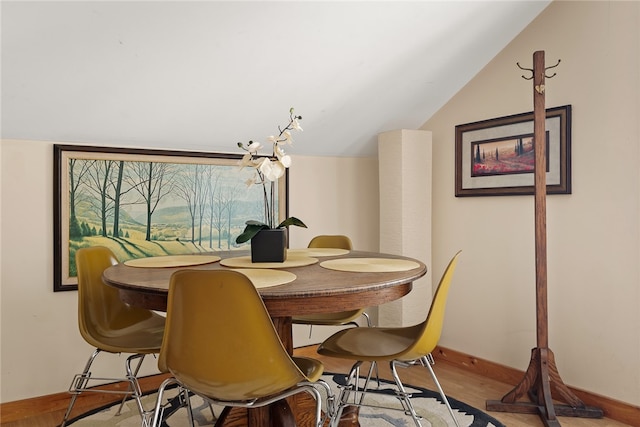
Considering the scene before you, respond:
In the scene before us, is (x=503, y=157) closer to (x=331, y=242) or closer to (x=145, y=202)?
(x=331, y=242)

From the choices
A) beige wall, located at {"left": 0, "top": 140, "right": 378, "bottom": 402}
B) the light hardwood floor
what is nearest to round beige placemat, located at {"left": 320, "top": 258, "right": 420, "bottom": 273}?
the light hardwood floor

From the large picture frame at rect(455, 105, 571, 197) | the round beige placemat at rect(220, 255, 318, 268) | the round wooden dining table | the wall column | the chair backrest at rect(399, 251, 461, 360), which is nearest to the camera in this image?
the round wooden dining table

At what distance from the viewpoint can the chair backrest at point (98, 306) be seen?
2449 millimetres

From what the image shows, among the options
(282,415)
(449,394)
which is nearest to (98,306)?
(282,415)

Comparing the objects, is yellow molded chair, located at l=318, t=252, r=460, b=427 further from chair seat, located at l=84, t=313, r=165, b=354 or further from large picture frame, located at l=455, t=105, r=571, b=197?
large picture frame, located at l=455, t=105, r=571, b=197

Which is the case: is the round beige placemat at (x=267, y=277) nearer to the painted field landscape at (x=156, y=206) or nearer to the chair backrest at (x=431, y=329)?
the chair backrest at (x=431, y=329)

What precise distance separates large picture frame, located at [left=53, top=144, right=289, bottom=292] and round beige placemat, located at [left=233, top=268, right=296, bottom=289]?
1297 millimetres

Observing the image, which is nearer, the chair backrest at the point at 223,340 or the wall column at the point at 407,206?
the chair backrest at the point at 223,340

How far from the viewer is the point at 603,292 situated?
2.93m

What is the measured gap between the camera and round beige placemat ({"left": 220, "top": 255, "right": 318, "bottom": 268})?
7.44 feet

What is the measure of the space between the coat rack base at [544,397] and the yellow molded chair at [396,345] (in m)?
0.82

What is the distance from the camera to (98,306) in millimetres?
2625

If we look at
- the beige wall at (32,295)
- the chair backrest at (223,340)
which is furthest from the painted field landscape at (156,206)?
the chair backrest at (223,340)

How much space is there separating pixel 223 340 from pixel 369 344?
0.86m
